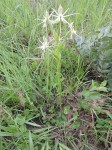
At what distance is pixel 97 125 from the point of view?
40.2 inches

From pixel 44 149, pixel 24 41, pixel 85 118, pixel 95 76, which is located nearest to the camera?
pixel 44 149

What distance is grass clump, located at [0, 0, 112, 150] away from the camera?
0.95 meters

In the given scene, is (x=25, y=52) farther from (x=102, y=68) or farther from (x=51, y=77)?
(x=102, y=68)

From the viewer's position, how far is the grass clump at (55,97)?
3.13 feet

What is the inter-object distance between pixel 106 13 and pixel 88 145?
90cm

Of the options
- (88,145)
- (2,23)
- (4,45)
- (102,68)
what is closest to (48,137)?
(88,145)

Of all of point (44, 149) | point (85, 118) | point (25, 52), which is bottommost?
point (44, 149)

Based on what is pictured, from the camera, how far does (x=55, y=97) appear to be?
1.13 meters

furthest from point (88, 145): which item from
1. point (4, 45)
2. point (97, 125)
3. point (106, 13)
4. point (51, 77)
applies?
point (106, 13)

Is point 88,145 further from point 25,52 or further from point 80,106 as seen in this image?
point 25,52

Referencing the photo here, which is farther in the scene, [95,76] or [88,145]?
[95,76]

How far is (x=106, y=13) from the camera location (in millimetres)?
1560

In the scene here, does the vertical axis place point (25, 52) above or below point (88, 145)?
above

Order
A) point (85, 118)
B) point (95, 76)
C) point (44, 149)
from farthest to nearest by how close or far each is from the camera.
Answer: point (95, 76) < point (85, 118) < point (44, 149)
